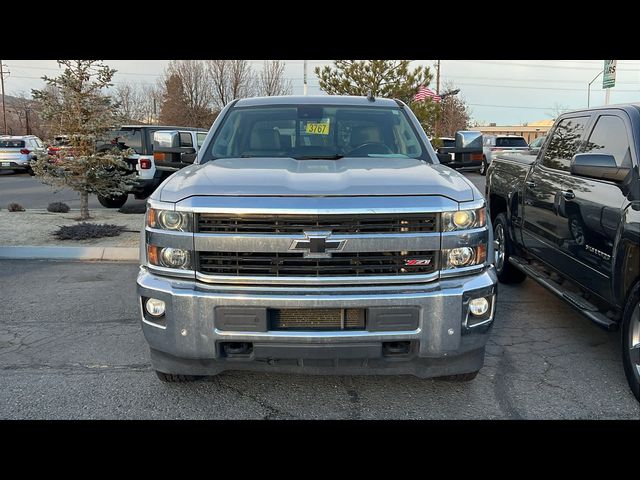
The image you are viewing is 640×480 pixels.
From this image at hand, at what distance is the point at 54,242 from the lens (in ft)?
27.0

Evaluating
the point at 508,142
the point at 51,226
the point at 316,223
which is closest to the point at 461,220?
the point at 316,223

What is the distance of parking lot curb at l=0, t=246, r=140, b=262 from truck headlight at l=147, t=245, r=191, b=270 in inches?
189

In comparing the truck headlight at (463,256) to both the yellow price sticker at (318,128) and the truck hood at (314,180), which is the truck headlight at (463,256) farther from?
the yellow price sticker at (318,128)

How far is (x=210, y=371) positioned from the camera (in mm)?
3047

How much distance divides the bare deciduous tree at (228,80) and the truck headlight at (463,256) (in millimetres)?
29850

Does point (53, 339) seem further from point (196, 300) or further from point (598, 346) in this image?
point (598, 346)

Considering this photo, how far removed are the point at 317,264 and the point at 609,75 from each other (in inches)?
655

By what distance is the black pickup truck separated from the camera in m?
3.53

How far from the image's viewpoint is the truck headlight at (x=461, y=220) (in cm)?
295

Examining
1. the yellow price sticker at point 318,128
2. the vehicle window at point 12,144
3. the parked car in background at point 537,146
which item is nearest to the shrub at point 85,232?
the yellow price sticker at point 318,128

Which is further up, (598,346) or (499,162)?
(499,162)

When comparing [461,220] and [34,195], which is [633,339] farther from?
[34,195]

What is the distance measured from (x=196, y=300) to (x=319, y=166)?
4.33 feet
